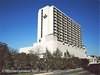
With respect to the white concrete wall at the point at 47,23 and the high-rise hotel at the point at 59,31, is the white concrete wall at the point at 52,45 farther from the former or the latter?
the white concrete wall at the point at 47,23

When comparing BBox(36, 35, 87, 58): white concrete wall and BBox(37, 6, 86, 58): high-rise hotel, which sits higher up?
BBox(37, 6, 86, 58): high-rise hotel

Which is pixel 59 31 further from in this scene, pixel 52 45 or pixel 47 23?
pixel 52 45

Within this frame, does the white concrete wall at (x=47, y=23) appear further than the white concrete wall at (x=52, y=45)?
Yes

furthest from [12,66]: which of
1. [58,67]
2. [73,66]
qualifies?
[73,66]

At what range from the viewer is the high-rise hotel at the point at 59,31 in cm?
1632

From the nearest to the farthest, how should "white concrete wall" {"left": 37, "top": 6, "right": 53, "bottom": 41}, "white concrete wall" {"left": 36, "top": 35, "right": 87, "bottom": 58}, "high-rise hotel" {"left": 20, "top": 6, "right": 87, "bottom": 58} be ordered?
"white concrete wall" {"left": 36, "top": 35, "right": 87, "bottom": 58} < "high-rise hotel" {"left": 20, "top": 6, "right": 87, "bottom": 58} < "white concrete wall" {"left": 37, "top": 6, "right": 53, "bottom": 41}

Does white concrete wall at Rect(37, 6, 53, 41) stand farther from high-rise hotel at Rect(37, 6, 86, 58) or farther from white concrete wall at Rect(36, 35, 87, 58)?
white concrete wall at Rect(36, 35, 87, 58)

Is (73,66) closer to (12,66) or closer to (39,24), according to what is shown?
(12,66)

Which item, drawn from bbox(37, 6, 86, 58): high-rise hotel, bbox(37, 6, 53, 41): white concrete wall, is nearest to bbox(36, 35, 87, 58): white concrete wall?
bbox(37, 6, 86, 58): high-rise hotel

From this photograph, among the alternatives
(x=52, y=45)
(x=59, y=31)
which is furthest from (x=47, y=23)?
(x=52, y=45)

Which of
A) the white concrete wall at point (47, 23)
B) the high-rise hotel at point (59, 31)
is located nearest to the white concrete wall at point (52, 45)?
the high-rise hotel at point (59, 31)

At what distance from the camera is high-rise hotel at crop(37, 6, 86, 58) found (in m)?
16.3

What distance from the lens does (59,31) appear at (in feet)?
57.2

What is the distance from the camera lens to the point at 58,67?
10492mm
